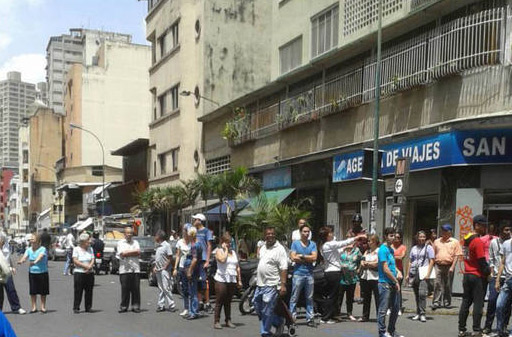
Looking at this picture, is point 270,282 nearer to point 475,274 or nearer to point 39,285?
point 475,274

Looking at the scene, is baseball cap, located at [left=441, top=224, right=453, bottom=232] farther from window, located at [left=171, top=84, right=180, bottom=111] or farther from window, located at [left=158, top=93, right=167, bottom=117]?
window, located at [left=158, top=93, right=167, bottom=117]

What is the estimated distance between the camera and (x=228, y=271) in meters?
11.5

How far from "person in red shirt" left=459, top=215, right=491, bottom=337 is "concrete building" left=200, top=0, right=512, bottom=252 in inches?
218

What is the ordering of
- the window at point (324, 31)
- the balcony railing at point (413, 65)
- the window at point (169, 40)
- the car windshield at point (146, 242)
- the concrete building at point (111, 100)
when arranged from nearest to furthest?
1. the balcony railing at point (413, 65)
2. the window at point (324, 31)
3. the car windshield at point (146, 242)
4. the window at point (169, 40)
5. the concrete building at point (111, 100)

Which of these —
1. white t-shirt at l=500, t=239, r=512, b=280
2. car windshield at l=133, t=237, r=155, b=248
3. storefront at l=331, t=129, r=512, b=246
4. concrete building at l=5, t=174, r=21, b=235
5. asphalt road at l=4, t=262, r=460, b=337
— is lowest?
concrete building at l=5, t=174, r=21, b=235

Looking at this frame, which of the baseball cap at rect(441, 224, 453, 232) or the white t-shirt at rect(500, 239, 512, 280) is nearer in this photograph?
the white t-shirt at rect(500, 239, 512, 280)

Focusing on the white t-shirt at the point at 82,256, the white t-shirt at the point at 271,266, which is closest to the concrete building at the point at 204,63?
the white t-shirt at the point at 82,256

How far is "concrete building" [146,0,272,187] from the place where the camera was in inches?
1436

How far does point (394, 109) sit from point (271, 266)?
10371 millimetres

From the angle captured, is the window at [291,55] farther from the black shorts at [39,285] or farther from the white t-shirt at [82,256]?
the black shorts at [39,285]

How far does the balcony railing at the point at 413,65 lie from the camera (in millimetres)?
15359

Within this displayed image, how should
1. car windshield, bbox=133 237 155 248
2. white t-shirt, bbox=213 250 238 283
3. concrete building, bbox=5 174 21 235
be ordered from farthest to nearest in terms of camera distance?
concrete building, bbox=5 174 21 235 → car windshield, bbox=133 237 155 248 → white t-shirt, bbox=213 250 238 283

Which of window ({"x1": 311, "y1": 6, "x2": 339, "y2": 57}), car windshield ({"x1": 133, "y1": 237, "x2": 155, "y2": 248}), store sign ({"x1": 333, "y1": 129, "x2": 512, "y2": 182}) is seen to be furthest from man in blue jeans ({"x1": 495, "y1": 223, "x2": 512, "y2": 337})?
car windshield ({"x1": 133, "y1": 237, "x2": 155, "y2": 248})

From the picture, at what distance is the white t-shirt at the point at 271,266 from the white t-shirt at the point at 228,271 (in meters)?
1.56
